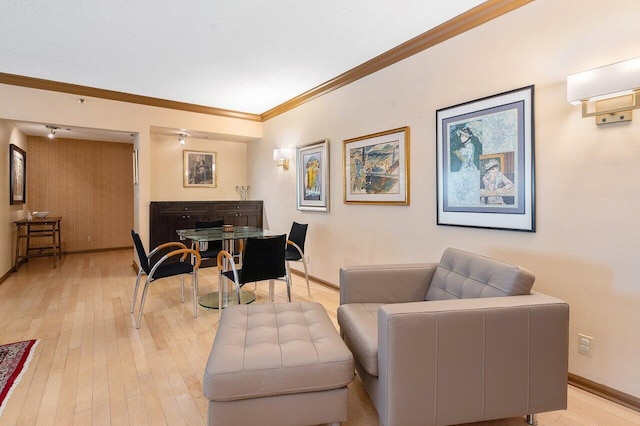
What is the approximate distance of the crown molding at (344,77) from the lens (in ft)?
8.11

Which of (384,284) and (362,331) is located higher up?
(384,284)

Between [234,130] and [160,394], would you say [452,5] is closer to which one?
[160,394]

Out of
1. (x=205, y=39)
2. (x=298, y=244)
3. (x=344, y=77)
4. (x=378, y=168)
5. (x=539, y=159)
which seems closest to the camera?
(x=539, y=159)

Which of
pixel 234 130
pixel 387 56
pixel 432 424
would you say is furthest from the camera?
pixel 234 130

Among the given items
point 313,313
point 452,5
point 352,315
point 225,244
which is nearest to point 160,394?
point 313,313

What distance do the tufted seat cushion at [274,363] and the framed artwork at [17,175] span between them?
530 centimetres

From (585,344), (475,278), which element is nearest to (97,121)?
(475,278)

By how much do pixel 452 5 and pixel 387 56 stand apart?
88 cm

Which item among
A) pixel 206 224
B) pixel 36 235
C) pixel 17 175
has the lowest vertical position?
pixel 36 235

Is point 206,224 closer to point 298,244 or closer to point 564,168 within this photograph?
point 298,244

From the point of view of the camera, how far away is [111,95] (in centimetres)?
451

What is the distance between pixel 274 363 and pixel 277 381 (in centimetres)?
8

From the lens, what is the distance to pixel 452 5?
247 centimetres

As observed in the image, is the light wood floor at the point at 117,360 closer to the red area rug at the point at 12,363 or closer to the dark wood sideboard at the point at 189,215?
the red area rug at the point at 12,363
